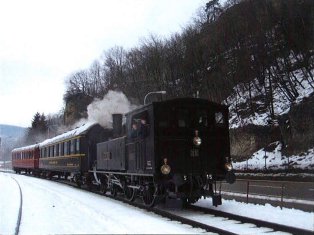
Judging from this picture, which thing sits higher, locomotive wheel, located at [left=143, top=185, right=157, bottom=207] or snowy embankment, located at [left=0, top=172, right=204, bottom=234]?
locomotive wheel, located at [left=143, top=185, right=157, bottom=207]

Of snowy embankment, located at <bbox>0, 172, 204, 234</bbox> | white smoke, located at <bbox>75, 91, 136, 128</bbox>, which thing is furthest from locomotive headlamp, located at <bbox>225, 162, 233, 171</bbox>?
white smoke, located at <bbox>75, 91, 136, 128</bbox>

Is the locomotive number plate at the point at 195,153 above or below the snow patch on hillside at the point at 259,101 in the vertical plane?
below

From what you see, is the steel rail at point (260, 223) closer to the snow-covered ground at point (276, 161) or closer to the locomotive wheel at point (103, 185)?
the locomotive wheel at point (103, 185)

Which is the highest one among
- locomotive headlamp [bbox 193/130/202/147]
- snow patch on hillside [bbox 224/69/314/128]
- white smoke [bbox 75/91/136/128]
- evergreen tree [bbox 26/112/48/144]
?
evergreen tree [bbox 26/112/48/144]

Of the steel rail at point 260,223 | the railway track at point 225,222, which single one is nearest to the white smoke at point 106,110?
the railway track at point 225,222

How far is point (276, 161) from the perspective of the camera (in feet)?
103

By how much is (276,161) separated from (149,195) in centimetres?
1864

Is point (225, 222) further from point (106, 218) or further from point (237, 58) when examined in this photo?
point (237, 58)

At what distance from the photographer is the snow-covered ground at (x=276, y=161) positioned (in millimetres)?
28711

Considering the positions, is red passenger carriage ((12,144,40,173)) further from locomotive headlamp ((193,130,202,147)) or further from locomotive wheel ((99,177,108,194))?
locomotive headlamp ((193,130,202,147))

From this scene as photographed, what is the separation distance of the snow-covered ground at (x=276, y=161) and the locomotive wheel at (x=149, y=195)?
1572cm

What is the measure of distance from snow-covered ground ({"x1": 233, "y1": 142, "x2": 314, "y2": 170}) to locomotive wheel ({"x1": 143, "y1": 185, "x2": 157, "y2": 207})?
51.6 feet

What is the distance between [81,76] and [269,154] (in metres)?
61.3

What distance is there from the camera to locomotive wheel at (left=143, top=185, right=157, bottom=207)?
1444 cm
